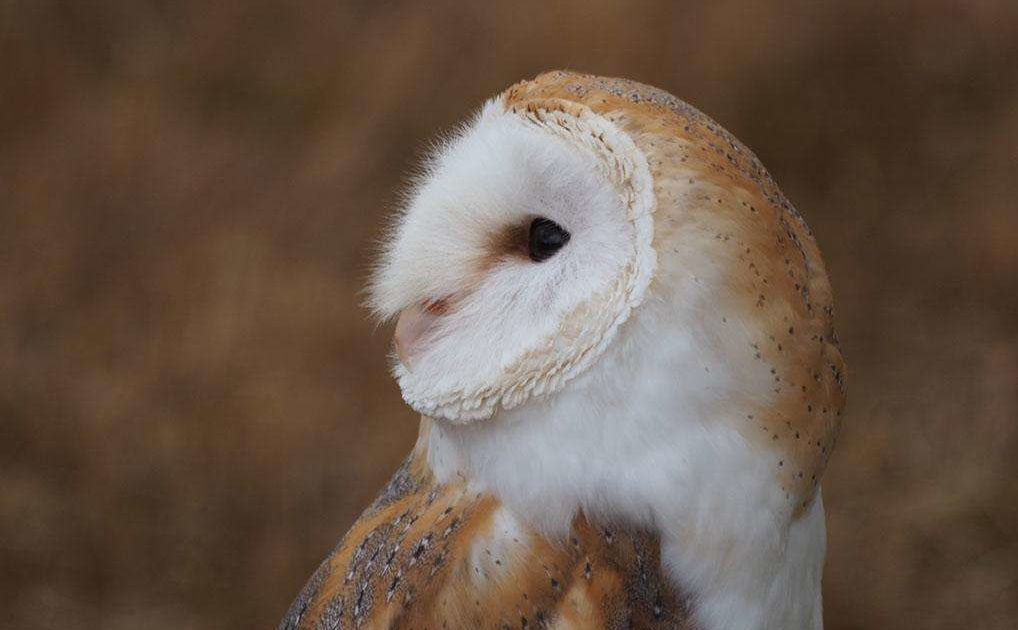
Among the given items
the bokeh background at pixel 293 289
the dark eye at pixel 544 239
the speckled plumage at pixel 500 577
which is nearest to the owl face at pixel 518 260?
the dark eye at pixel 544 239

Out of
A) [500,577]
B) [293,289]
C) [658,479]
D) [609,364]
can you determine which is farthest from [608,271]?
[293,289]

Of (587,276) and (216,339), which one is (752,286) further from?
Result: (216,339)

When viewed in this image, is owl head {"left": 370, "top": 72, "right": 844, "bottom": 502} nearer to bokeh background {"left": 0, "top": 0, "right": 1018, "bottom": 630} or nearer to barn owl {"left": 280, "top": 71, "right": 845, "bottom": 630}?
barn owl {"left": 280, "top": 71, "right": 845, "bottom": 630}

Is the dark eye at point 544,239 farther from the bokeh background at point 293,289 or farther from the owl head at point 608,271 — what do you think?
the bokeh background at point 293,289

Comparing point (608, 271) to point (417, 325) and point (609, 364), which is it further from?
point (417, 325)

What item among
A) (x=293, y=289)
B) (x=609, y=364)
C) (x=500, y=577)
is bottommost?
(x=293, y=289)

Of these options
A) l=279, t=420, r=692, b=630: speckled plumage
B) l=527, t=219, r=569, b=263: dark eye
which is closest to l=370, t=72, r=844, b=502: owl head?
l=527, t=219, r=569, b=263: dark eye

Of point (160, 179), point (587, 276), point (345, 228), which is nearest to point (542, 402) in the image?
point (587, 276)
